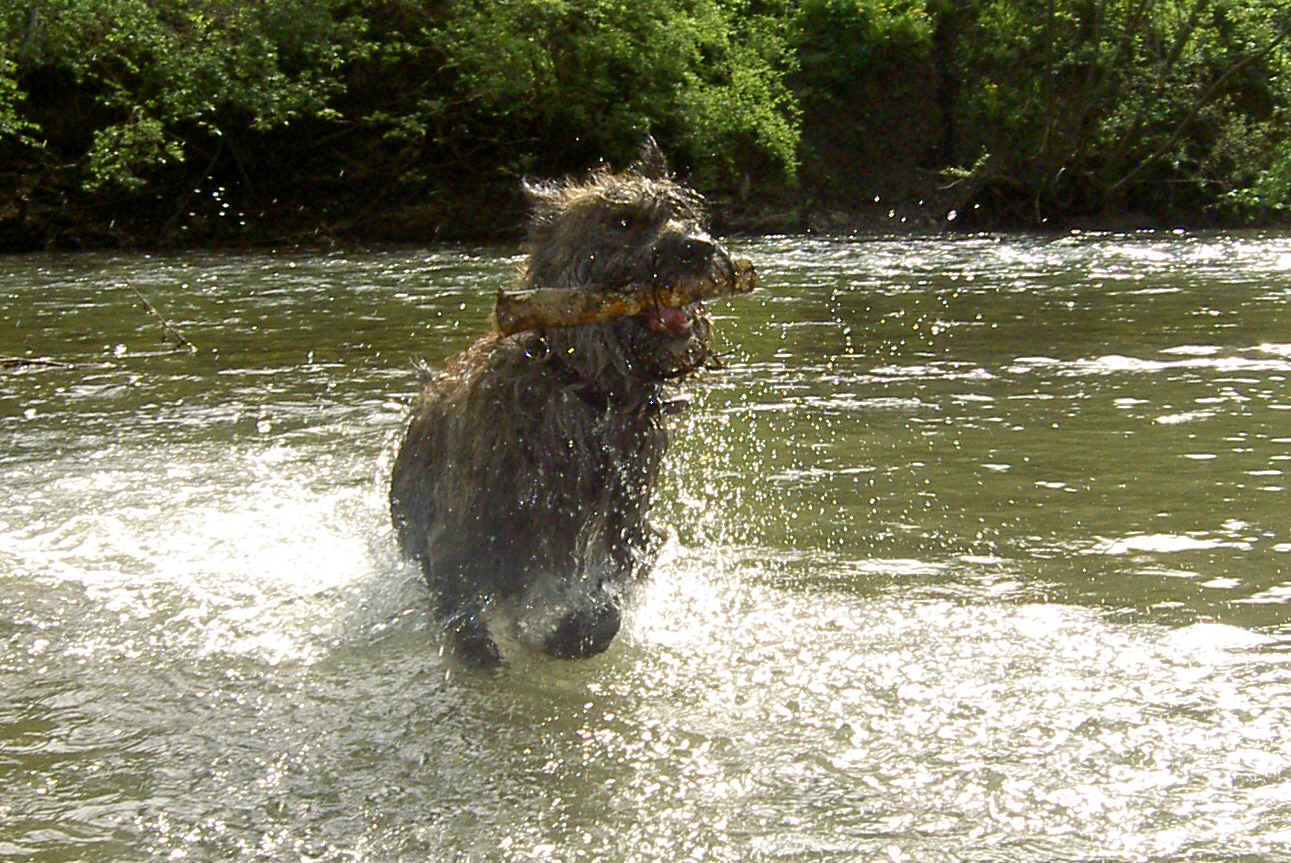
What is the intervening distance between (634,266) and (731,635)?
1.33 meters

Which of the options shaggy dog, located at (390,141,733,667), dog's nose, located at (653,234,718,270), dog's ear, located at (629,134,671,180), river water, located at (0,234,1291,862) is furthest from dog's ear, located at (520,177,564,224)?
river water, located at (0,234,1291,862)

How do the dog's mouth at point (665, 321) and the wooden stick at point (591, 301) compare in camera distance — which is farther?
the dog's mouth at point (665, 321)

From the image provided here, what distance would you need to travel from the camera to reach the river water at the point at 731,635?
3520mm

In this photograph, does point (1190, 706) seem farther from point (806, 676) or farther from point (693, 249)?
point (693, 249)

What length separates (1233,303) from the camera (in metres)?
12.6

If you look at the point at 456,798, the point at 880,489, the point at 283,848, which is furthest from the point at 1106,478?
the point at 283,848

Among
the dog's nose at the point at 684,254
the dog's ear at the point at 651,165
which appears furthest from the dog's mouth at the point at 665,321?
the dog's ear at the point at 651,165

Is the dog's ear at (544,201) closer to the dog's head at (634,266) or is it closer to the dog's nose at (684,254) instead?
the dog's head at (634,266)

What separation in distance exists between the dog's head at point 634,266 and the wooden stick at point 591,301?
0.09 feet

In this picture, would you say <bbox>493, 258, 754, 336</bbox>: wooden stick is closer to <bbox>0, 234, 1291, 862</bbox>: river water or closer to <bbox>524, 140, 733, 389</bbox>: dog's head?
<bbox>524, 140, 733, 389</bbox>: dog's head

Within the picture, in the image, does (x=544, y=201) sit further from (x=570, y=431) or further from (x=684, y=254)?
(x=570, y=431)

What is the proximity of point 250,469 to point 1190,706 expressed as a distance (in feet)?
16.7

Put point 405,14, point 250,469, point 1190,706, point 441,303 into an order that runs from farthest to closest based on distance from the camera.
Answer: point 405,14 → point 441,303 → point 250,469 → point 1190,706

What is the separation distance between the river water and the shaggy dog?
244mm
